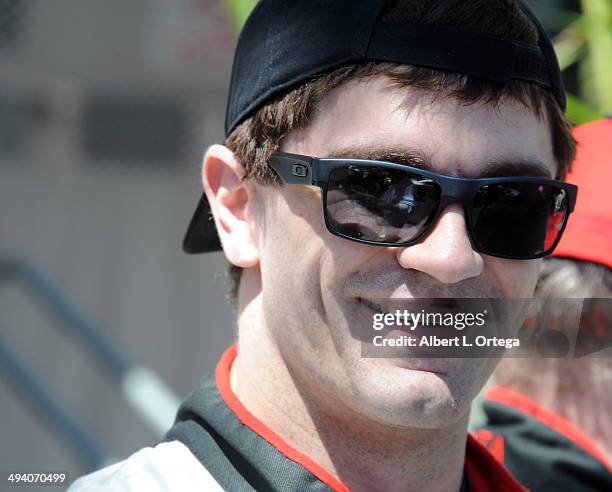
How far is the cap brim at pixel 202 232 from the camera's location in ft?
5.88

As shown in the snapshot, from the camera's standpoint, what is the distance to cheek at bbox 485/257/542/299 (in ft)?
4.71

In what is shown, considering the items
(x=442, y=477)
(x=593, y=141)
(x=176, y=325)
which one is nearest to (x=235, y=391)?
(x=442, y=477)

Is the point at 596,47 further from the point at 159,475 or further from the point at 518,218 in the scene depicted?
the point at 159,475

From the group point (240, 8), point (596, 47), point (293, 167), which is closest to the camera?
point (293, 167)

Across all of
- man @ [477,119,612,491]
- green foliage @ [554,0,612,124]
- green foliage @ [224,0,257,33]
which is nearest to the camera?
man @ [477,119,612,491]

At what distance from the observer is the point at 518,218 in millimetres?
1461

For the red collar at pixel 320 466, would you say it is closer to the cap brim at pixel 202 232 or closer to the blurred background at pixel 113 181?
the cap brim at pixel 202 232

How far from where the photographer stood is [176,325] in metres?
5.20

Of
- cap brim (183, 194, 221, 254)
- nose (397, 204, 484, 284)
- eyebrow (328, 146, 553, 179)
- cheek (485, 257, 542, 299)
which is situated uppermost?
eyebrow (328, 146, 553, 179)

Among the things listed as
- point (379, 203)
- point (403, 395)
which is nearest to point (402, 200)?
point (379, 203)

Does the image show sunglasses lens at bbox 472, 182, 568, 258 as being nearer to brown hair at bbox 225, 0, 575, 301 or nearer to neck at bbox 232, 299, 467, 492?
brown hair at bbox 225, 0, 575, 301

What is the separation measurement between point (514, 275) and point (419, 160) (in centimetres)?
26

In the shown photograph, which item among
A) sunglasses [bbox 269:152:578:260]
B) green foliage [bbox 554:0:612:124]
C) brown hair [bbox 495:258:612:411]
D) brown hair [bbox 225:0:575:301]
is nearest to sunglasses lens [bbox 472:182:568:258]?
sunglasses [bbox 269:152:578:260]

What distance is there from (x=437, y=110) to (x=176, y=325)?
3.98m
